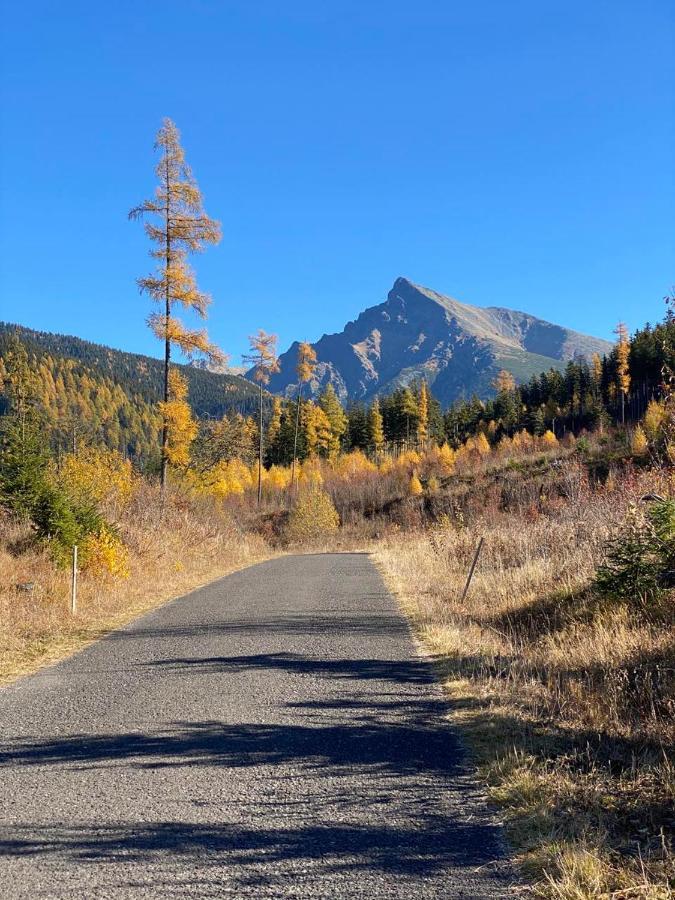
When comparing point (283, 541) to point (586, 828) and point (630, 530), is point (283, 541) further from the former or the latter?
point (586, 828)

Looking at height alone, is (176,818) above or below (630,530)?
below

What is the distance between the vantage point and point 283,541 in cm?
4269

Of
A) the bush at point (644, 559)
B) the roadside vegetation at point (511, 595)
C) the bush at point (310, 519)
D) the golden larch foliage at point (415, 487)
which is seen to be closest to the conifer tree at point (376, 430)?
the golden larch foliage at point (415, 487)

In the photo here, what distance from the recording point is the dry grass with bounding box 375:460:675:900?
10.5 feet

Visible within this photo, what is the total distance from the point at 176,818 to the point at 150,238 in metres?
19.7

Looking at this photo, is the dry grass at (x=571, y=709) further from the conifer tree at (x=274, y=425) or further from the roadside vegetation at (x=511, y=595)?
the conifer tree at (x=274, y=425)

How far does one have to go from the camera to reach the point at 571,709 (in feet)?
17.5

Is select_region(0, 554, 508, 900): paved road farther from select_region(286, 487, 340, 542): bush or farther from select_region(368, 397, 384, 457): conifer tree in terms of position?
select_region(368, 397, 384, 457): conifer tree

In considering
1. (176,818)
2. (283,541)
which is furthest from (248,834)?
(283,541)

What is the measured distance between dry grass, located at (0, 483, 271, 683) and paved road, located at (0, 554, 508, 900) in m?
1.07

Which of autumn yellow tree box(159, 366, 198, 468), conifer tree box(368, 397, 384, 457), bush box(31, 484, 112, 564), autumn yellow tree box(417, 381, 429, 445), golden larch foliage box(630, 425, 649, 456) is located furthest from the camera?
autumn yellow tree box(417, 381, 429, 445)

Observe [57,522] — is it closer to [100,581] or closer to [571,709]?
[100,581]

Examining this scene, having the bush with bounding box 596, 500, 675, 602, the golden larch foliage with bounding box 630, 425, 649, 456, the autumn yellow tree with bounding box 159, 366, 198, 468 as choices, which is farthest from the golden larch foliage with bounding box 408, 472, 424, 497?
the bush with bounding box 596, 500, 675, 602

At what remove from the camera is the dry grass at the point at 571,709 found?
10.5 ft
